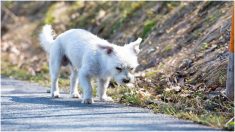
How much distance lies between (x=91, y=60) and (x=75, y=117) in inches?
88.5

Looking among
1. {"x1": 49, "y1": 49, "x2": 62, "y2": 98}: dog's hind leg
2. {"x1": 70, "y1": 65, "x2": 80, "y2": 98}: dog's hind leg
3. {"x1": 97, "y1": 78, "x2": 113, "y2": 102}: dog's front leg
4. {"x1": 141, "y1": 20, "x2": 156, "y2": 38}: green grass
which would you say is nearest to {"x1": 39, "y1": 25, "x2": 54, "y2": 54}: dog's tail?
{"x1": 49, "y1": 49, "x2": 62, "y2": 98}: dog's hind leg

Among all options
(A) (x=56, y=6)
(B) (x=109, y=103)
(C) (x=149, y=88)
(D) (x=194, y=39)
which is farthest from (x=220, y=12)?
(A) (x=56, y=6)

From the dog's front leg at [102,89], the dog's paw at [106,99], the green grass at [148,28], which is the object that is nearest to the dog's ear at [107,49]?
the dog's front leg at [102,89]

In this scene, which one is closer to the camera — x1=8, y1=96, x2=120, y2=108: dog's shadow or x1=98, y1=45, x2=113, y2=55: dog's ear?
x1=8, y1=96, x2=120, y2=108: dog's shadow

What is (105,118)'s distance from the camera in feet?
28.6

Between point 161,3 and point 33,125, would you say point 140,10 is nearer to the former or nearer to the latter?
point 161,3

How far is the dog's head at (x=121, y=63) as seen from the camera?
1034cm

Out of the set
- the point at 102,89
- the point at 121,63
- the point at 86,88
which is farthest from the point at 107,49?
the point at 102,89

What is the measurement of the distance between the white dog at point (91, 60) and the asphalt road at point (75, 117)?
444 mm

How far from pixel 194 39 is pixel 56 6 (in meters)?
13.9

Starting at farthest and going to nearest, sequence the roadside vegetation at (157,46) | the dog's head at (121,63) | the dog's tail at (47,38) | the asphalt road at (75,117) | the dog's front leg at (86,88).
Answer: the dog's tail at (47,38), the dog's front leg at (86,88), the dog's head at (121,63), the roadside vegetation at (157,46), the asphalt road at (75,117)

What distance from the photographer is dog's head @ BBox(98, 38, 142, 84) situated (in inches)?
407

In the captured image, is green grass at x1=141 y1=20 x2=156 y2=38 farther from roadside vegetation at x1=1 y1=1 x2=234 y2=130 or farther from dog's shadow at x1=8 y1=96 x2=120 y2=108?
dog's shadow at x1=8 y1=96 x2=120 y2=108

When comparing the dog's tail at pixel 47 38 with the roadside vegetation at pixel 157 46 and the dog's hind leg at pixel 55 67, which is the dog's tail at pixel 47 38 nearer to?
the dog's hind leg at pixel 55 67
